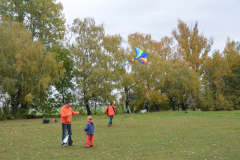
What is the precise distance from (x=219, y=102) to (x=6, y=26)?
137 feet

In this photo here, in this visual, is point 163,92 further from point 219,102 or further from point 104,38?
point 104,38

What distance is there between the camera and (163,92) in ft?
162

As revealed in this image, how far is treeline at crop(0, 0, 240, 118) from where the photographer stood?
29.8 m

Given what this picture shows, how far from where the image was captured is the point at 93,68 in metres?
39.6

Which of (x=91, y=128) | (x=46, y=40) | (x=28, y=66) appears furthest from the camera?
(x=46, y=40)

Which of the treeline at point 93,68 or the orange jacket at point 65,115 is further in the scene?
the treeline at point 93,68

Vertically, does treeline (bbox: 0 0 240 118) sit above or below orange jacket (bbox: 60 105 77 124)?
above

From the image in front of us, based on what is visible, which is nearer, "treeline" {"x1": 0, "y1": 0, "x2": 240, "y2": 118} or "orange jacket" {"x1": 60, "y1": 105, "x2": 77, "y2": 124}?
"orange jacket" {"x1": 60, "y1": 105, "x2": 77, "y2": 124}

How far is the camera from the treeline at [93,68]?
29750 mm

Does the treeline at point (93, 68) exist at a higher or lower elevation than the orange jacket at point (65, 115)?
higher

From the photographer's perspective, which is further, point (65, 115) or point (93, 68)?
point (93, 68)

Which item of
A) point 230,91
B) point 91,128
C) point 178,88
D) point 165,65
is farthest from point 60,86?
point 230,91

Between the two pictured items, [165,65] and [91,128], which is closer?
[91,128]

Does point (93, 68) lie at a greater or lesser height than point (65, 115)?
greater
